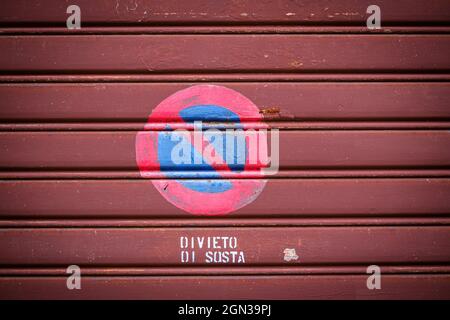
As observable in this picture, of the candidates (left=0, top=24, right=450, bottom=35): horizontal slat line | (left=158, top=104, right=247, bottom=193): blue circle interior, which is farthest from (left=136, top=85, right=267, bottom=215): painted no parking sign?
(left=0, top=24, right=450, bottom=35): horizontal slat line

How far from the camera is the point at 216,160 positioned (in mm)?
2154

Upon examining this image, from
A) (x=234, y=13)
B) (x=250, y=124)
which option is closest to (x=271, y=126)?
(x=250, y=124)

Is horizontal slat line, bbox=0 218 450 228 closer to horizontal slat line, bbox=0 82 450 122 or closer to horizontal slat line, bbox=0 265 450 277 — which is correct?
horizontal slat line, bbox=0 265 450 277

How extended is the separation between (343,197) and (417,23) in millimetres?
1029

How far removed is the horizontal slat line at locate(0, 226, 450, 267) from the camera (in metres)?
2.16

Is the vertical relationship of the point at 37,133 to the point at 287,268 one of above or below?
above

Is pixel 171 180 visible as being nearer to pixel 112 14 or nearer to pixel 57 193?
pixel 57 193

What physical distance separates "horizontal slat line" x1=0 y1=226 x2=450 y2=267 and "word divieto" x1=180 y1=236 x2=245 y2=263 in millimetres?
11

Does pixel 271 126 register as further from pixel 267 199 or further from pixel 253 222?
pixel 253 222

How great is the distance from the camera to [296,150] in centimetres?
216

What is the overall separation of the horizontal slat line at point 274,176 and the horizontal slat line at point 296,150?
0.07 feet
